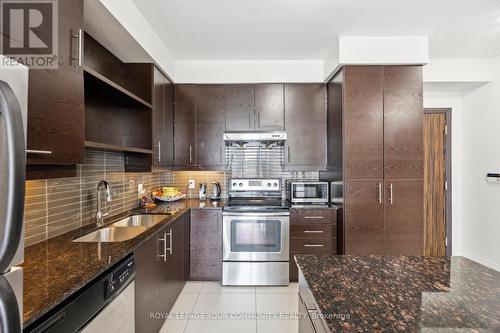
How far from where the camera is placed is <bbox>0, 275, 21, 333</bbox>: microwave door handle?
514mm

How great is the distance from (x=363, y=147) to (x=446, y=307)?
198cm

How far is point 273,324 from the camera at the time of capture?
224 cm

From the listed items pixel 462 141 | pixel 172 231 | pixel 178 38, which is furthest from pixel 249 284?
pixel 462 141

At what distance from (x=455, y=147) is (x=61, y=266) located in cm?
452

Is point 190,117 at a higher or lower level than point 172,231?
higher

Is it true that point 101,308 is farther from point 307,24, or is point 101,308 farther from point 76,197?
point 307,24

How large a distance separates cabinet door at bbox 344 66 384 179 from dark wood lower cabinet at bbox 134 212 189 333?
72.1 inches

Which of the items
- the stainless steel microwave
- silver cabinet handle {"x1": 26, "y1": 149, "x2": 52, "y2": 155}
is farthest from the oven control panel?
silver cabinet handle {"x1": 26, "y1": 149, "x2": 52, "y2": 155}

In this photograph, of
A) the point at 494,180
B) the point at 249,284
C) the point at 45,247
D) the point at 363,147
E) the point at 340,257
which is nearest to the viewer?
the point at 340,257

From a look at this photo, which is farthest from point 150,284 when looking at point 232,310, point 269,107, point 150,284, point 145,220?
point 269,107

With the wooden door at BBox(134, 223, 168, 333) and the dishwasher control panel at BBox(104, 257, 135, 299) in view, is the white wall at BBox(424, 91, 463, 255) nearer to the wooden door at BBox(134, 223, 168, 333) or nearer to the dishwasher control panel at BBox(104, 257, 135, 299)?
the wooden door at BBox(134, 223, 168, 333)

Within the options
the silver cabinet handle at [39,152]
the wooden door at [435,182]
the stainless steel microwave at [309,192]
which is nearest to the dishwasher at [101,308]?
the silver cabinet handle at [39,152]

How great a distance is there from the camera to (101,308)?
1192 millimetres

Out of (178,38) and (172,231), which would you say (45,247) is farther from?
(178,38)
